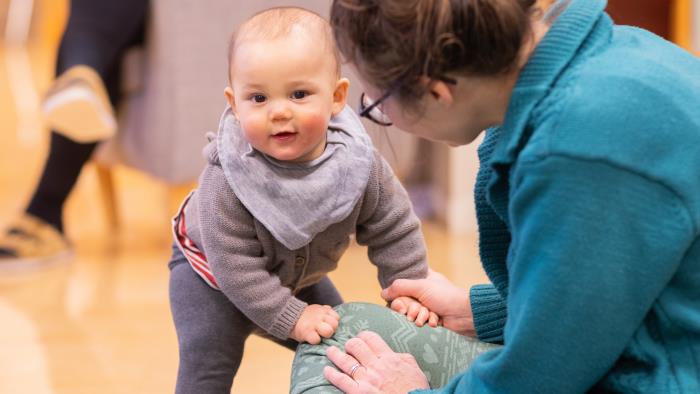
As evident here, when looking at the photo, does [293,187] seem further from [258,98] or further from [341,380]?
[341,380]

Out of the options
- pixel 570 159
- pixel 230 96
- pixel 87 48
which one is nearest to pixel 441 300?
pixel 230 96

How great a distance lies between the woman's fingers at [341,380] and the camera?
1.07m

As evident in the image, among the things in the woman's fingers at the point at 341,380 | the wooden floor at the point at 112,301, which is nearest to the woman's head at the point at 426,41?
the woman's fingers at the point at 341,380

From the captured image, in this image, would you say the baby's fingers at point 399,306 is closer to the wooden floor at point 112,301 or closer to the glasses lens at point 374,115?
the glasses lens at point 374,115

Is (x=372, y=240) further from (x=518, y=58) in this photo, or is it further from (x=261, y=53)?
(x=518, y=58)

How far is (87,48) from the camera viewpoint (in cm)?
232

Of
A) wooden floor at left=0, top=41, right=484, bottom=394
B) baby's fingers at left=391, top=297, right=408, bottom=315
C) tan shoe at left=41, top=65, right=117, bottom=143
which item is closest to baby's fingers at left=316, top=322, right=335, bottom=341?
baby's fingers at left=391, top=297, right=408, bottom=315

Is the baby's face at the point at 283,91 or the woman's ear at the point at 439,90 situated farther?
the baby's face at the point at 283,91

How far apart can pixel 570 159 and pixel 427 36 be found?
0.16m

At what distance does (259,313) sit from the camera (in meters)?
1.18

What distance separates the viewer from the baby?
114cm

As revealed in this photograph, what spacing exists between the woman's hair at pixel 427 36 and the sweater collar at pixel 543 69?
23 millimetres

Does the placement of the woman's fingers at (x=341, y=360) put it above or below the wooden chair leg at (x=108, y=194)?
above

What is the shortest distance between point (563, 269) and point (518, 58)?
7.7 inches
